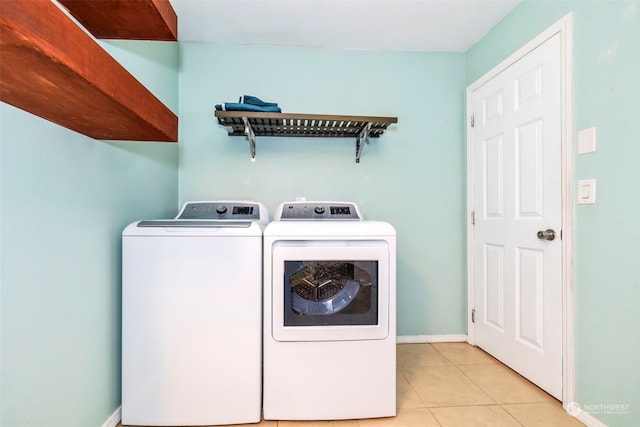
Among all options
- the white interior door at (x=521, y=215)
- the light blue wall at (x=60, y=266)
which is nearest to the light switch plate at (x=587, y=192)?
the white interior door at (x=521, y=215)

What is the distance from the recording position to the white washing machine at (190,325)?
149 centimetres

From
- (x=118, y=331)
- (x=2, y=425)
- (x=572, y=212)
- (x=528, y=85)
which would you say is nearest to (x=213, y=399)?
(x=118, y=331)

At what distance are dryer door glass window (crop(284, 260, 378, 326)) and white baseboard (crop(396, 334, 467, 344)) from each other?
3.74ft

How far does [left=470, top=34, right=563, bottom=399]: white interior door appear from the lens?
1.70 metres

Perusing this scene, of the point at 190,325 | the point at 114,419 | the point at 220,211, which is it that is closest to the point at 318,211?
the point at 220,211

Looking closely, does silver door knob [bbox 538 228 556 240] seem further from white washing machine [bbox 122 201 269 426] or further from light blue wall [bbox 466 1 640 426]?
white washing machine [bbox 122 201 269 426]

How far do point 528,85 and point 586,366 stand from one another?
1503 millimetres

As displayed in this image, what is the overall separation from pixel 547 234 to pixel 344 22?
1786 millimetres

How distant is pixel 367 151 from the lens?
8.23ft

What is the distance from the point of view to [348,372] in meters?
1.54

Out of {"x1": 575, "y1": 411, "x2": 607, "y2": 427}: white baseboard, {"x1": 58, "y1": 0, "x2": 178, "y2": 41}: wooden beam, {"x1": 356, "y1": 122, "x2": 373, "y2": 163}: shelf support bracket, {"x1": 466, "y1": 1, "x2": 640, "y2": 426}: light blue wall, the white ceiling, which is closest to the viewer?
{"x1": 58, "y1": 0, "x2": 178, "y2": 41}: wooden beam

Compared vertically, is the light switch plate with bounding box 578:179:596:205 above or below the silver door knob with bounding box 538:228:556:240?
above

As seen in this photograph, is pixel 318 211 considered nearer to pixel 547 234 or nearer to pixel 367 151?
pixel 367 151

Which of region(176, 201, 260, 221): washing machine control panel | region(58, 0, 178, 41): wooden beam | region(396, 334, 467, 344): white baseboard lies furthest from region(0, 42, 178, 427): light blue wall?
region(396, 334, 467, 344): white baseboard
